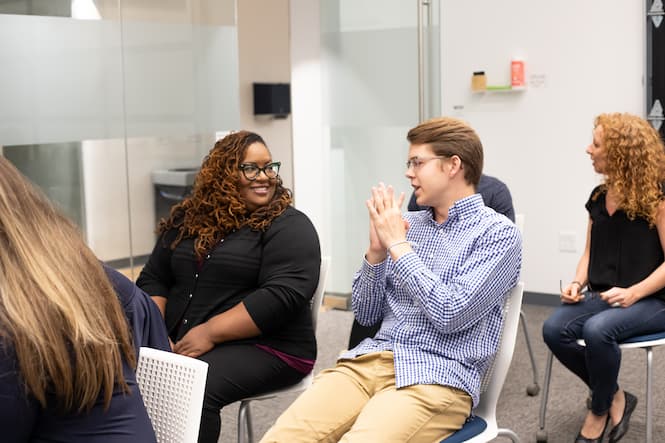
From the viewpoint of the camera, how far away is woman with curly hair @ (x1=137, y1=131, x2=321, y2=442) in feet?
9.06

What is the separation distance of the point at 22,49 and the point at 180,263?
1262 millimetres

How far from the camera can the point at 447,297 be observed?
2309mm

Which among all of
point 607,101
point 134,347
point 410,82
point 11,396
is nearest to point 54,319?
point 11,396

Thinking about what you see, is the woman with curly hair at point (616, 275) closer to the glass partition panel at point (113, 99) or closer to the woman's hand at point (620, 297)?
the woman's hand at point (620, 297)

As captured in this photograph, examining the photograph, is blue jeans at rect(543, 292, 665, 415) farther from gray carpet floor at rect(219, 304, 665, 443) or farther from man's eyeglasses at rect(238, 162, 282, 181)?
man's eyeglasses at rect(238, 162, 282, 181)

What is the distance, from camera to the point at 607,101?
546 centimetres

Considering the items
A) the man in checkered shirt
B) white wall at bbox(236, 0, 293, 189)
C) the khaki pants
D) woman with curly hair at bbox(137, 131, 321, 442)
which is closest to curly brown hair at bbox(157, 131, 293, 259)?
woman with curly hair at bbox(137, 131, 321, 442)

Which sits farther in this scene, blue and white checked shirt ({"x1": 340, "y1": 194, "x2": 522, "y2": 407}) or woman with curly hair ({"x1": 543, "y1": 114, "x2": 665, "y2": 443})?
woman with curly hair ({"x1": 543, "y1": 114, "x2": 665, "y2": 443})

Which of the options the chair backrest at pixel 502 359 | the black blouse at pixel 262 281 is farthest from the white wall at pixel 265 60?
the chair backrest at pixel 502 359

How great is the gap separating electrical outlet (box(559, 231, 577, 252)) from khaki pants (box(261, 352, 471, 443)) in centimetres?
351

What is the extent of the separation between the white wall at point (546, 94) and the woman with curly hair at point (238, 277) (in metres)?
3.14

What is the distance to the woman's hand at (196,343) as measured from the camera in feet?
9.20

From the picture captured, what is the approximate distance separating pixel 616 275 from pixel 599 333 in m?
0.31

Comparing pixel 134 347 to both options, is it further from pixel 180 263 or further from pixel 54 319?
pixel 180 263
